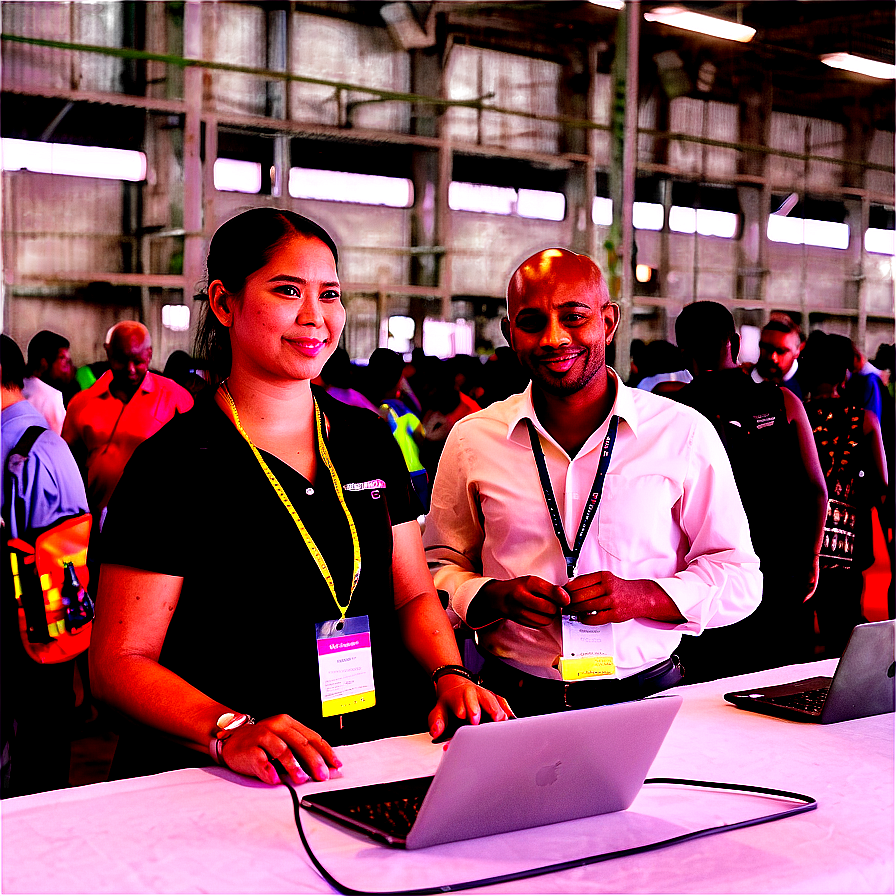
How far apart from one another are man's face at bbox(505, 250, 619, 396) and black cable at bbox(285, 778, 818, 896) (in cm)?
84

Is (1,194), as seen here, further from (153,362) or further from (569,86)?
(569,86)

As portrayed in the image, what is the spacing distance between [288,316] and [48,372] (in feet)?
17.5

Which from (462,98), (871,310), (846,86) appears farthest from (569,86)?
(871,310)

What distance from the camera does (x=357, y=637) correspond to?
1.75 meters

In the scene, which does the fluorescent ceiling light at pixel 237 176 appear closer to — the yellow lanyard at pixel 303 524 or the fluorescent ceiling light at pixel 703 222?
the fluorescent ceiling light at pixel 703 222

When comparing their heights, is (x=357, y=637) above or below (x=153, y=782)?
above

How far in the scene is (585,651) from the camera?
2.01 metres

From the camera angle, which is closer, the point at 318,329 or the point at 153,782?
the point at 153,782

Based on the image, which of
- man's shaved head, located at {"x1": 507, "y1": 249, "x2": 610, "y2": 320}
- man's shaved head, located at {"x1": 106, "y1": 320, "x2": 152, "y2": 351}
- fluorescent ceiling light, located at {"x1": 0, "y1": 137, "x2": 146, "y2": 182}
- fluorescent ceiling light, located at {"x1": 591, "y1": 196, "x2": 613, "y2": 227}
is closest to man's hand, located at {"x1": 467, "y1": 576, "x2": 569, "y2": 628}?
man's shaved head, located at {"x1": 507, "y1": 249, "x2": 610, "y2": 320}

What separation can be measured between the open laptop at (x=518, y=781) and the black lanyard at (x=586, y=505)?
0.72m

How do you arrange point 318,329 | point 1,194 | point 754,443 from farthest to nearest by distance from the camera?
point 1,194 < point 754,443 < point 318,329

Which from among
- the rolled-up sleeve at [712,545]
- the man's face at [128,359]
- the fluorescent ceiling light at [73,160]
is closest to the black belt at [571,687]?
the rolled-up sleeve at [712,545]

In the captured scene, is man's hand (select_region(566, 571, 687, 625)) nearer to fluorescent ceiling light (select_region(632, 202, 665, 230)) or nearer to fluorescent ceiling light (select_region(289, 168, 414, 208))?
fluorescent ceiling light (select_region(289, 168, 414, 208))

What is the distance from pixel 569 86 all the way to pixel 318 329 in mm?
12706
